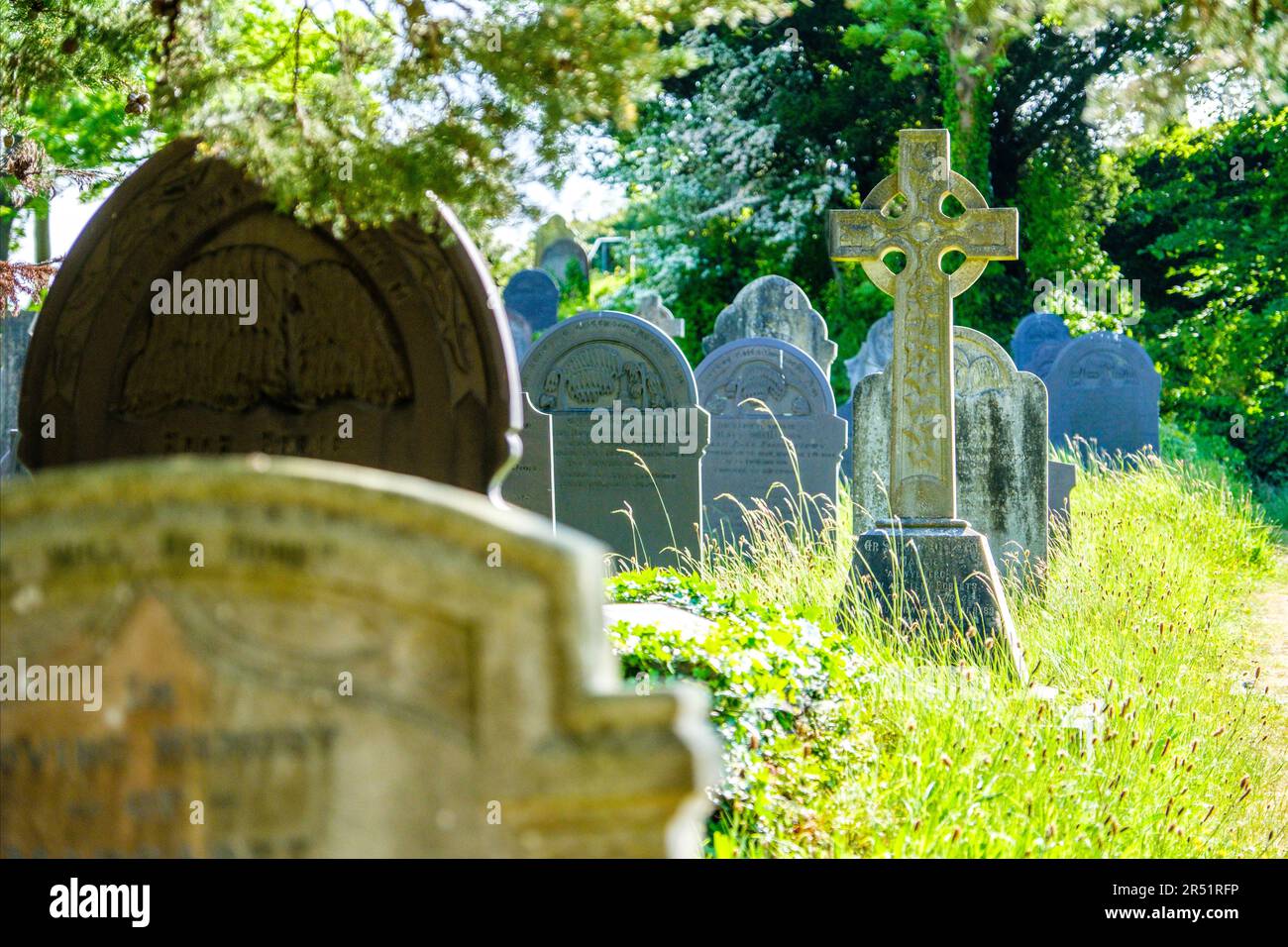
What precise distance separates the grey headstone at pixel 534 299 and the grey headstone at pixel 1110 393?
22.8ft

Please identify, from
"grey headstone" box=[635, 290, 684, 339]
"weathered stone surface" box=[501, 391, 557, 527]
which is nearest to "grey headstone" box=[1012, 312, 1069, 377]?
"grey headstone" box=[635, 290, 684, 339]

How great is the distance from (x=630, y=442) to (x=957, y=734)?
3848mm

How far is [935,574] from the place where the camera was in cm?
638

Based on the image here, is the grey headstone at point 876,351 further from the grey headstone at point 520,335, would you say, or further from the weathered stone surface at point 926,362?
the weathered stone surface at point 926,362

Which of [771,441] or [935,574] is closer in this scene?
[935,574]

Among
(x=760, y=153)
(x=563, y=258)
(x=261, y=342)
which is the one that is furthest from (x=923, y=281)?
(x=563, y=258)

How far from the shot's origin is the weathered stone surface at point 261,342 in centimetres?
402

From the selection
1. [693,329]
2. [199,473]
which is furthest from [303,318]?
[693,329]

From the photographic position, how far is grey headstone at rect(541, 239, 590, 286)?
23375mm

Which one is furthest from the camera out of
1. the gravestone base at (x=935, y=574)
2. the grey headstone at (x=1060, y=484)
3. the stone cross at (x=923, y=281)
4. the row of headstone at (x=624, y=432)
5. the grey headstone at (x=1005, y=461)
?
the grey headstone at (x=1060, y=484)

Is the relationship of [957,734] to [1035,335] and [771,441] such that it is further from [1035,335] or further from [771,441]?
[1035,335]

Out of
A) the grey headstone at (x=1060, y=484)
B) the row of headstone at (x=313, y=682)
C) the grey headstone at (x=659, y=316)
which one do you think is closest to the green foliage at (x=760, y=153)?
the grey headstone at (x=659, y=316)

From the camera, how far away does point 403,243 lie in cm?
405

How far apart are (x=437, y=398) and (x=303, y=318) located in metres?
0.51
